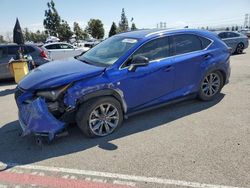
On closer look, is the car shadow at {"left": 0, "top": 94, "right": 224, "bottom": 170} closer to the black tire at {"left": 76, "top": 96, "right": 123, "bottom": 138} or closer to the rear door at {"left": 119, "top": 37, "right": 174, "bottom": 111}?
the black tire at {"left": 76, "top": 96, "right": 123, "bottom": 138}

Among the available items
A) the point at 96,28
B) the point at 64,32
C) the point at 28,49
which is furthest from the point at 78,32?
the point at 28,49

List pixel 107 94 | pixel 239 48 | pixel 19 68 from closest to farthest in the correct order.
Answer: pixel 107 94, pixel 19 68, pixel 239 48

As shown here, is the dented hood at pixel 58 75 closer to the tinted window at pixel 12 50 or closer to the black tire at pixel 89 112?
the black tire at pixel 89 112

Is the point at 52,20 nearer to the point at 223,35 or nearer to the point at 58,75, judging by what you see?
the point at 223,35

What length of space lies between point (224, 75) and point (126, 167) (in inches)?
144

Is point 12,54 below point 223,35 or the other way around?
below

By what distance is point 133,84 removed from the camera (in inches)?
173

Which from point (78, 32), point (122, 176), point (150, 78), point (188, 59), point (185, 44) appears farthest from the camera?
point (78, 32)

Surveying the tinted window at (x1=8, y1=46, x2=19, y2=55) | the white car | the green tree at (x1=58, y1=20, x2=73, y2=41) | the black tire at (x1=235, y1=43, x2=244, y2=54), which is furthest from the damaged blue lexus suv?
the green tree at (x1=58, y1=20, x2=73, y2=41)

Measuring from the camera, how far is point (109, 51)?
16.0ft

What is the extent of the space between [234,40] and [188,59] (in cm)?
1146

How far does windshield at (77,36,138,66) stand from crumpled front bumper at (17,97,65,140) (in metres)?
1.28

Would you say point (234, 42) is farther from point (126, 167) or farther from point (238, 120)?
point (126, 167)

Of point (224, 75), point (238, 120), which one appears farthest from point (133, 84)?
point (224, 75)
